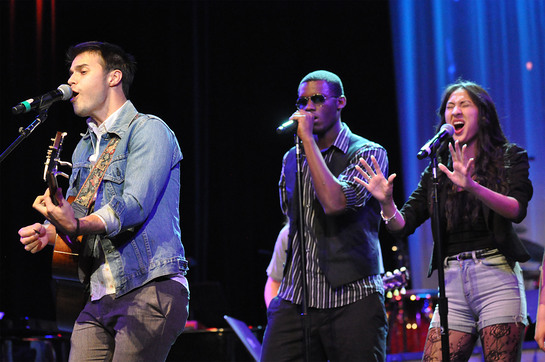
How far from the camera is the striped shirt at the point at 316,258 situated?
10.9 feet

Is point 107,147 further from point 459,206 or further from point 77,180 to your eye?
point 459,206

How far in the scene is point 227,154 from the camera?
7.14m

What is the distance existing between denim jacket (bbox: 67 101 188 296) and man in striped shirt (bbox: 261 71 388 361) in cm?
71

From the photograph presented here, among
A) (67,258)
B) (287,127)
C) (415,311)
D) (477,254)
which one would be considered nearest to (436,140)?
(477,254)

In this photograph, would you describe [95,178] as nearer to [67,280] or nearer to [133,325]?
[67,280]

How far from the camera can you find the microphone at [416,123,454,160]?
10.6 ft

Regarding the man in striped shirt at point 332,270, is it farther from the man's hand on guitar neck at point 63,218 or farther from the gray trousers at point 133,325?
the man's hand on guitar neck at point 63,218

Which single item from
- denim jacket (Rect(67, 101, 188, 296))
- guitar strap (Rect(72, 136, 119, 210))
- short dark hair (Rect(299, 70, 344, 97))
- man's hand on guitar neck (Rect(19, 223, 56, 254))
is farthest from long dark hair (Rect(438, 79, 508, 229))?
man's hand on guitar neck (Rect(19, 223, 56, 254))

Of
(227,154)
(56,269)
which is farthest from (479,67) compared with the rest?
(56,269)

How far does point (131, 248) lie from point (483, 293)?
63.7 inches

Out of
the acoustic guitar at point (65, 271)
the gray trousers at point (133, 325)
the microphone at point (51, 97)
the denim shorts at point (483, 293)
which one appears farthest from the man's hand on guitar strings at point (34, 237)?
the denim shorts at point (483, 293)

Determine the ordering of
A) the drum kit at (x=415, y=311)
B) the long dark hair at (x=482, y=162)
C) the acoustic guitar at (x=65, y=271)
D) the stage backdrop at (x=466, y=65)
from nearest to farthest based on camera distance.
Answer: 1. the acoustic guitar at (x=65, y=271)
2. the long dark hair at (x=482, y=162)
3. the drum kit at (x=415, y=311)
4. the stage backdrop at (x=466, y=65)

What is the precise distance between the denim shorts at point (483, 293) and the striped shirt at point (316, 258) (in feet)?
1.18

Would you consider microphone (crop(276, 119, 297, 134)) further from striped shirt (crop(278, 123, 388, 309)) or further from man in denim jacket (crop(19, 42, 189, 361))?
man in denim jacket (crop(19, 42, 189, 361))
